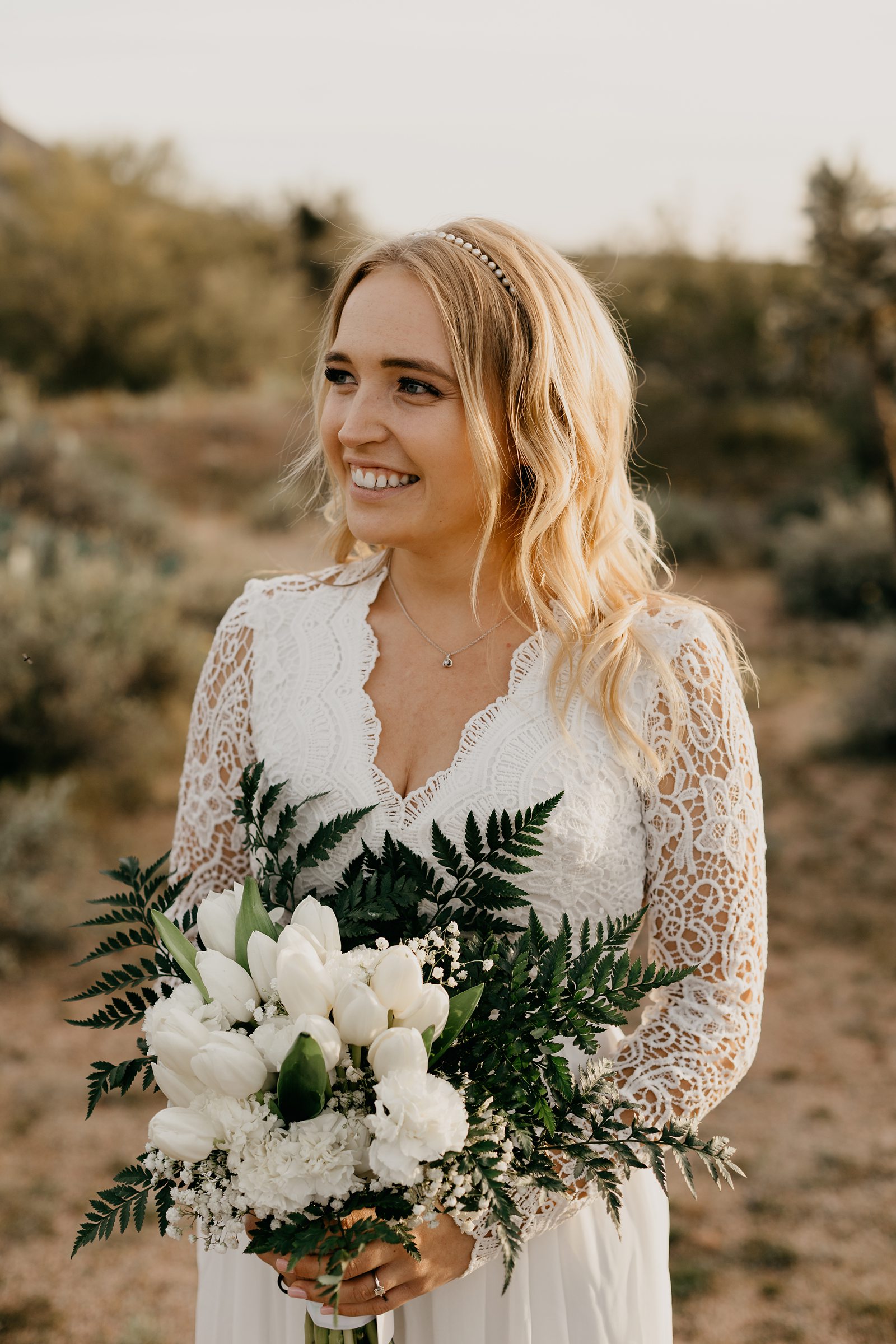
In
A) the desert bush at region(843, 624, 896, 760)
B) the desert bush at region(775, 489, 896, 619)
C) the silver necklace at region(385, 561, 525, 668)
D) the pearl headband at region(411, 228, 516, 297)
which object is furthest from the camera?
the desert bush at region(775, 489, 896, 619)

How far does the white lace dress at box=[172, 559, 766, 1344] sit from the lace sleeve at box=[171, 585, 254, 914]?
120 mm

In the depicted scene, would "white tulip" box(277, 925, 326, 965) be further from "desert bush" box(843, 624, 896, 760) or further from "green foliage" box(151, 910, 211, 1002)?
"desert bush" box(843, 624, 896, 760)

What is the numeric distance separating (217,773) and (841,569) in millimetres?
11249

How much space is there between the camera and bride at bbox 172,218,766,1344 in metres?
1.76

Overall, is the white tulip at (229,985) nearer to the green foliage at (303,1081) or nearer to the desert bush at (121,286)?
the green foliage at (303,1081)

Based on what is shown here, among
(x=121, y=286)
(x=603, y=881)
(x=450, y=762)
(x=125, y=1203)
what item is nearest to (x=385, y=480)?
(x=450, y=762)

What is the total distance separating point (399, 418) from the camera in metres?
1.81

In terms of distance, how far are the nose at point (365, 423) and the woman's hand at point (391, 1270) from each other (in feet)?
3.83

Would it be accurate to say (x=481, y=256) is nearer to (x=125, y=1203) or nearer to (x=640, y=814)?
(x=640, y=814)

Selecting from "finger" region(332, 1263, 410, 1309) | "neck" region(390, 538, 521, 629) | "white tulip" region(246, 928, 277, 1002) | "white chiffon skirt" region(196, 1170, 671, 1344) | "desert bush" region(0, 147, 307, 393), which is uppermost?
"desert bush" region(0, 147, 307, 393)

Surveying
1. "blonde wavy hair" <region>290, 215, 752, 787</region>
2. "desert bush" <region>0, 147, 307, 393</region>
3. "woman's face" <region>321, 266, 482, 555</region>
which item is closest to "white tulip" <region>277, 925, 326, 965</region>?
"blonde wavy hair" <region>290, 215, 752, 787</region>

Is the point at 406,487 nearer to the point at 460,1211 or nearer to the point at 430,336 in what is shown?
the point at 430,336

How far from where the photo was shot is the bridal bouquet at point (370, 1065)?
1.26m

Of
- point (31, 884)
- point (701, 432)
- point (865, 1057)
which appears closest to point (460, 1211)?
point (865, 1057)
